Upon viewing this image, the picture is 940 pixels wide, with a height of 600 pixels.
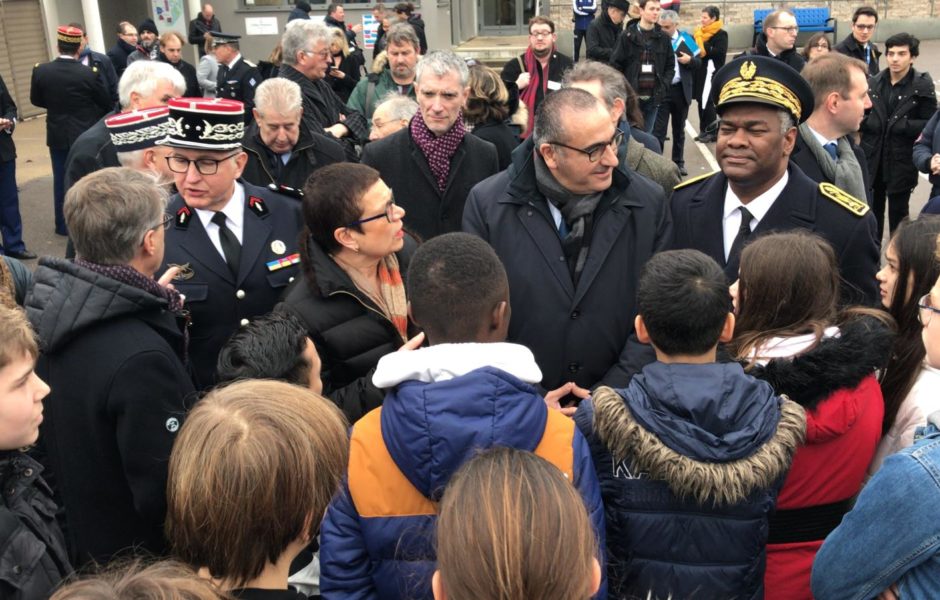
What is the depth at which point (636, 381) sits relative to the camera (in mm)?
2193

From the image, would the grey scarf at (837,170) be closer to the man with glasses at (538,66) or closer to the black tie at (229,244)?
the black tie at (229,244)

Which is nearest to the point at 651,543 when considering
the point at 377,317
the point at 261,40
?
the point at 377,317

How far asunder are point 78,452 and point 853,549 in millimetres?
2148

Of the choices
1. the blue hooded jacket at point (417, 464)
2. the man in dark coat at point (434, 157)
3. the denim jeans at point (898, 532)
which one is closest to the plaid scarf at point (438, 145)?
the man in dark coat at point (434, 157)

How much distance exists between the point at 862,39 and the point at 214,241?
8794 mm

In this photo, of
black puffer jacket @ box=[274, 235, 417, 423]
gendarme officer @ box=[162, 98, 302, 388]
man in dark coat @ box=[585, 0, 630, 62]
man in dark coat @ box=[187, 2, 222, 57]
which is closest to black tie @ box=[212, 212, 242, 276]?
gendarme officer @ box=[162, 98, 302, 388]

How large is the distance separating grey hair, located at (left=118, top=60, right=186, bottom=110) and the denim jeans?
14.8ft

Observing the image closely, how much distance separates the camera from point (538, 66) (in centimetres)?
923

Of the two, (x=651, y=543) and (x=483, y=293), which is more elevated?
(x=483, y=293)

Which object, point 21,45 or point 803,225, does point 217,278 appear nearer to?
point 803,225

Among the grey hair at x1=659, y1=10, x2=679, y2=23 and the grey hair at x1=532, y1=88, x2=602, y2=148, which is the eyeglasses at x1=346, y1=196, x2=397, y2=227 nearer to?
the grey hair at x1=532, y1=88, x2=602, y2=148

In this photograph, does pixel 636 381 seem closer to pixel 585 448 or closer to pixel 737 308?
pixel 585 448

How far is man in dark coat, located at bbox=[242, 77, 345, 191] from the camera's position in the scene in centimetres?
496

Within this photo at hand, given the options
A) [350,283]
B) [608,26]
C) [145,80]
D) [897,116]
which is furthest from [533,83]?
[350,283]
